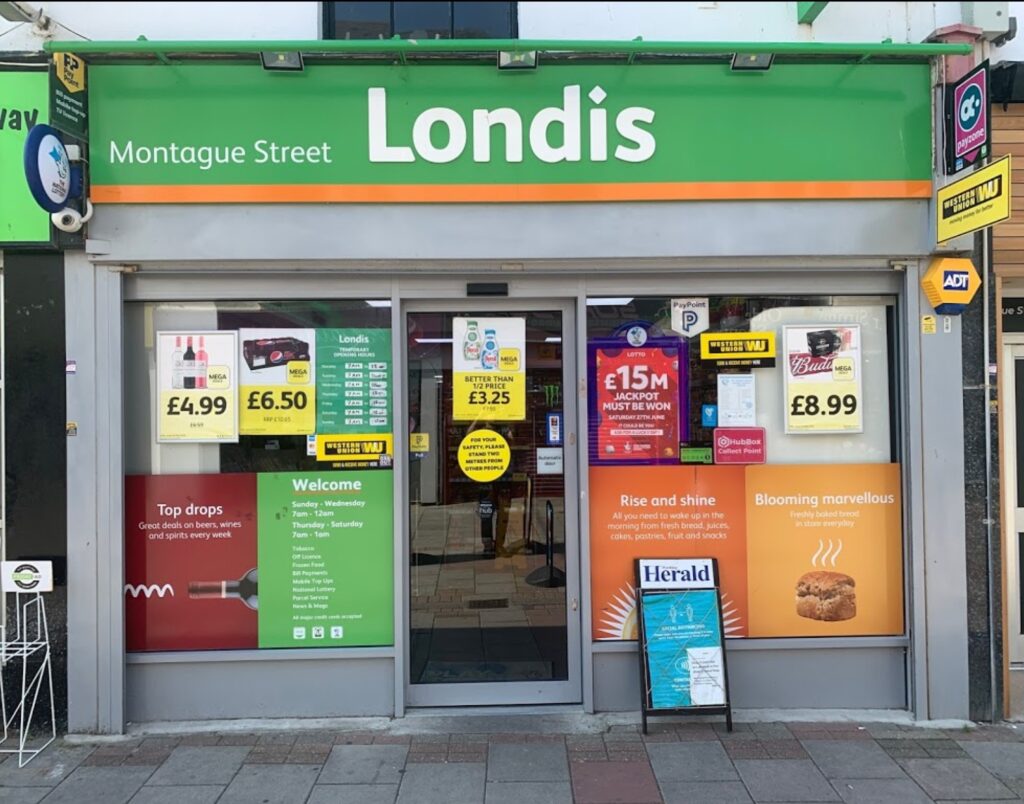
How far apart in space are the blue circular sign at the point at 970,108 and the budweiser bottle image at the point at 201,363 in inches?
185

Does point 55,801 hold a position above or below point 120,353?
below

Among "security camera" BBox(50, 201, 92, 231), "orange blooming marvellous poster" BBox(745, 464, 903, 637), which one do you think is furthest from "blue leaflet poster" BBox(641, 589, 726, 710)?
"security camera" BBox(50, 201, 92, 231)

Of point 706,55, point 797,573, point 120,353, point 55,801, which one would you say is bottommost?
point 55,801

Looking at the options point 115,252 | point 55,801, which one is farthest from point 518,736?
point 115,252

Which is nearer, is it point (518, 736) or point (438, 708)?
point (518, 736)

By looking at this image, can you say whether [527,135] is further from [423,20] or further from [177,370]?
[177,370]

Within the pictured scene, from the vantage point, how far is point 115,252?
4.37 m

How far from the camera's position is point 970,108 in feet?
13.8

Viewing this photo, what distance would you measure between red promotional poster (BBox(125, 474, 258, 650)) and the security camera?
1530mm

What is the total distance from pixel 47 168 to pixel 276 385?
5.52ft

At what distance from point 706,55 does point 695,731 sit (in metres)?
4.03

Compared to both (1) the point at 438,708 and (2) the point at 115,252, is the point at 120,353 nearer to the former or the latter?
(2) the point at 115,252

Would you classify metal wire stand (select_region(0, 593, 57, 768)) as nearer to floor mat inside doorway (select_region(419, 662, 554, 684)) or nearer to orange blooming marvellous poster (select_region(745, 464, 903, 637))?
floor mat inside doorway (select_region(419, 662, 554, 684))

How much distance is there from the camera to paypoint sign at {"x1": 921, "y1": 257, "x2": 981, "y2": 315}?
444 cm
